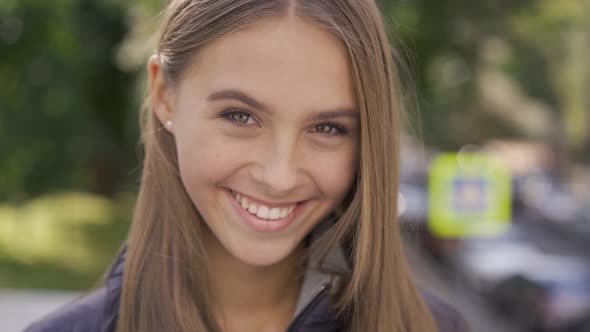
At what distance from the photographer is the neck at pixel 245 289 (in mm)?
1584

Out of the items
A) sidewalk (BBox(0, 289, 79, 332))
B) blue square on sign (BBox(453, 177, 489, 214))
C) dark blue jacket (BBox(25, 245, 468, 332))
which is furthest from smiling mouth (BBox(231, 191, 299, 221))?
blue square on sign (BBox(453, 177, 489, 214))

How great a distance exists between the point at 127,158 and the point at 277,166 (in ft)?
46.7

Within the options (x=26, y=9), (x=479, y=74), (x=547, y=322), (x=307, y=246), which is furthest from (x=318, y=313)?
(x=479, y=74)

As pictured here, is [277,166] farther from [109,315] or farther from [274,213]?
[109,315]

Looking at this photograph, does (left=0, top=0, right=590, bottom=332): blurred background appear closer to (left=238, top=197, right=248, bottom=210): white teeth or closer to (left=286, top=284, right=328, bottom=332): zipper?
(left=286, top=284, right=328, bottom=332): zipper

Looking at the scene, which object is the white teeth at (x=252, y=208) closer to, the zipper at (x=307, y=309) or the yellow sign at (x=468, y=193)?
the zipper at (x=307, y=309)

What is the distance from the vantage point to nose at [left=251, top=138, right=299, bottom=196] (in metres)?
1.32

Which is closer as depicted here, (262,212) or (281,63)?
(281,63)

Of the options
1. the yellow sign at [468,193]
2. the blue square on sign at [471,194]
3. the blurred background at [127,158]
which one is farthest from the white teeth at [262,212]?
the blue square on sign at [471,194]

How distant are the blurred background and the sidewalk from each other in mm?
29

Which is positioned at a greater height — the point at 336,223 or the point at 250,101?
the point at 250,101

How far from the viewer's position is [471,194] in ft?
29.4

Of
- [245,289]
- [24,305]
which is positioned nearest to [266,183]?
[245,289]

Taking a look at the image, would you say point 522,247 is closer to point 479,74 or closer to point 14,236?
point 479,74
